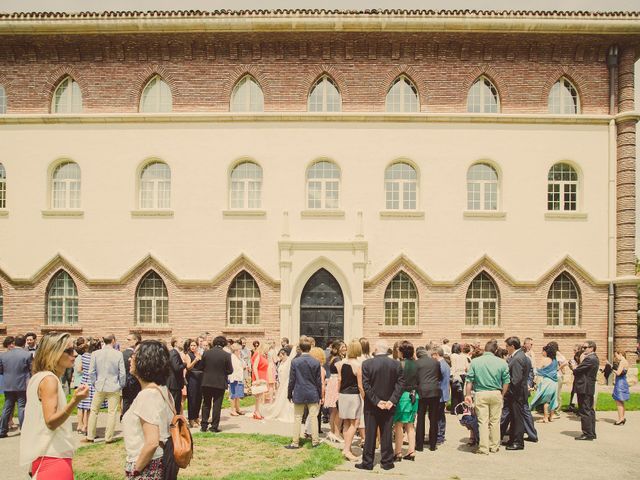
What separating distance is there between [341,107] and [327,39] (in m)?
2.45

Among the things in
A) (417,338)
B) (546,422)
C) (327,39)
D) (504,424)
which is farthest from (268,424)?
(327,39)

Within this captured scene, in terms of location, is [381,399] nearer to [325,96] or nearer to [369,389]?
[369,389]

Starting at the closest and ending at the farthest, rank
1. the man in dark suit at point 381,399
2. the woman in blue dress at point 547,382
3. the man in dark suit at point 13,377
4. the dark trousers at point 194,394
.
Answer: the man in dark suit at point 381,399 → the man in dark suit at point 13,377 → the dark trousers at point 194,394 → the woman in blue dress at point 547,382

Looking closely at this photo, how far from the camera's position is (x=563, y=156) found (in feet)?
67.9

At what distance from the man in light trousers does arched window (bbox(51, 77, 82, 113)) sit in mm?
13750

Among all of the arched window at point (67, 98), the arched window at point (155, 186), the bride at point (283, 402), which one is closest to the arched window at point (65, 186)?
the arched window at point (67, 98)

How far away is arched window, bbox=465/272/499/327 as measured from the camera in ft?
66.8

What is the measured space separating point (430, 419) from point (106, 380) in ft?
20.0

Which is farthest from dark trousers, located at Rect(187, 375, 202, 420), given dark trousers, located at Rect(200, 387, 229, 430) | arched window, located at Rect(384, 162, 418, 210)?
arched window, located at Rect(384, 162, 418, 210)

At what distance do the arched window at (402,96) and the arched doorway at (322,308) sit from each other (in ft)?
21.5

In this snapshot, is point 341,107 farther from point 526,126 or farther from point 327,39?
point 526,126

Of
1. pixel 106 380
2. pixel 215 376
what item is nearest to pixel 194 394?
pixel 215 376

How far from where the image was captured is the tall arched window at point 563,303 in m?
20.4

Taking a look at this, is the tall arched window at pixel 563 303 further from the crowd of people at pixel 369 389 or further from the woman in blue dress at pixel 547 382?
the woman in blue dress at pixel 547 382
